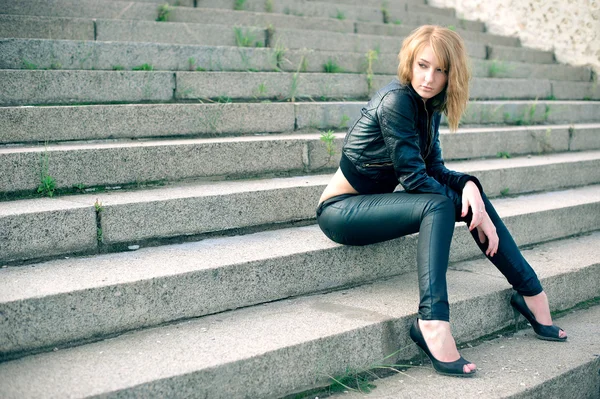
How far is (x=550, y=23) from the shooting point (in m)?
7.39

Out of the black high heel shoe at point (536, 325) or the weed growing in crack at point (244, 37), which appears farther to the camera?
the weed growing in crack at point (244, 37)

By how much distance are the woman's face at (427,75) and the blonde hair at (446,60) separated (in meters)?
0.02

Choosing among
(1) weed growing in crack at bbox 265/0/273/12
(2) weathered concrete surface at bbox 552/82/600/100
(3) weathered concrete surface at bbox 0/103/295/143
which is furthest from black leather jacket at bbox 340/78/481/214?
(2) weathered concrete surface at bbox 552/82/600/100

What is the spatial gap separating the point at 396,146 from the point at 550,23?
5.60 m

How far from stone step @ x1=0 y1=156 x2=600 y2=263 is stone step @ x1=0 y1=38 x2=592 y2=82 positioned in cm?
120

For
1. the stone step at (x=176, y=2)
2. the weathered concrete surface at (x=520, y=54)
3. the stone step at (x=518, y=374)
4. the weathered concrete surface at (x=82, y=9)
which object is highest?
the stone step at (x=176, y=2)

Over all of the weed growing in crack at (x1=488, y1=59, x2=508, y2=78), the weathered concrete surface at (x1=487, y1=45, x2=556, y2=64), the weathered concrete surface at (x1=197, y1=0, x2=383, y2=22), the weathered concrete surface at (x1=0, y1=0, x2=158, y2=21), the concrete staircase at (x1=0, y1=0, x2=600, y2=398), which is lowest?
the concrete staircase at (x1=0, y1=0, x2=600, y2=398)

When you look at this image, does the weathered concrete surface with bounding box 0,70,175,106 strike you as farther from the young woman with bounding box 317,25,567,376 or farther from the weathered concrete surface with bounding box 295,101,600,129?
the young woman with bounding box 317,25,567,376

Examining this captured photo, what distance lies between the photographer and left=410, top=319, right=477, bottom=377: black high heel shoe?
254 centimetres

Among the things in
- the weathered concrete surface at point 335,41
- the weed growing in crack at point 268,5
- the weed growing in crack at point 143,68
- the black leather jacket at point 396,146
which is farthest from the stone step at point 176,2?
the black leather jacket at point 396,146

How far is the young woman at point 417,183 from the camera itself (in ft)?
9.10

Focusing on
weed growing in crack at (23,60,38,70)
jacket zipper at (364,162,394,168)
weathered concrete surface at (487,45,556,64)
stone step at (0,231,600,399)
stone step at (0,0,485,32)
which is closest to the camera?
stone step at (0,231,600,399)

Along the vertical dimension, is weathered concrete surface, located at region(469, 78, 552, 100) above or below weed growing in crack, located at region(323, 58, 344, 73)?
below

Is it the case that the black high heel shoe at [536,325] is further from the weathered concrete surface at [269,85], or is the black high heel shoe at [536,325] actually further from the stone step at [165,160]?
the weathered concrete surface at [269,85]
